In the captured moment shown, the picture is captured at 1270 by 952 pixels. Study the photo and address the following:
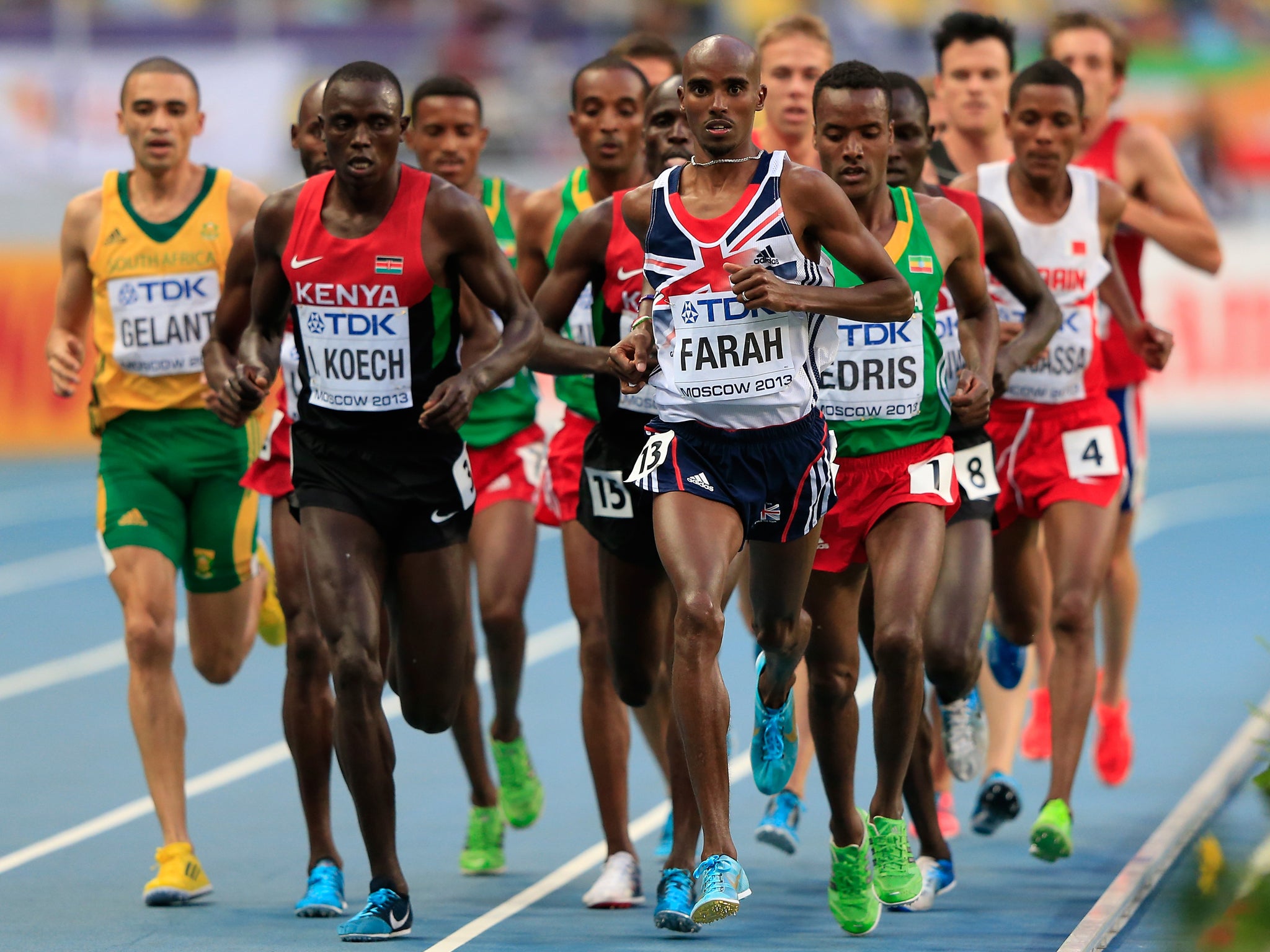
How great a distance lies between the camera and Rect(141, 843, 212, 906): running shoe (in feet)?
20.1

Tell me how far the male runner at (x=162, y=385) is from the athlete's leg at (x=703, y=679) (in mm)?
2261

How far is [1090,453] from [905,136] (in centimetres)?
142

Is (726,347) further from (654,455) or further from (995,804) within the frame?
(995,804)

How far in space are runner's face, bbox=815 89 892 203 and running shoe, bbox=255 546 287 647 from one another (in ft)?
9.69

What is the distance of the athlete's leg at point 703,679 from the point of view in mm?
4965

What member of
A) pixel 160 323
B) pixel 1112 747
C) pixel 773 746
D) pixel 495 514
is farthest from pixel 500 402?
pixel 1112 747

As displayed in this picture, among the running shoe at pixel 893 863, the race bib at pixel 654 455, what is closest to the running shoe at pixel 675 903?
the running shoe at pixel 893 863

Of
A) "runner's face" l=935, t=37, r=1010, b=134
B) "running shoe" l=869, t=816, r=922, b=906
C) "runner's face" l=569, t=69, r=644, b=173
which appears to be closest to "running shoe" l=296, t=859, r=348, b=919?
"running shoe" l=869, t=816, r=922, b=906

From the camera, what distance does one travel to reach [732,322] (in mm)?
5234

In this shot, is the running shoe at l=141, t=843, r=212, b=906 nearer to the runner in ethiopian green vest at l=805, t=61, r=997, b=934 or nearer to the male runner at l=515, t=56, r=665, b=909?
the male runner at l=515, t=56, r=665, b=909

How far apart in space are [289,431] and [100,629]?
274 inches

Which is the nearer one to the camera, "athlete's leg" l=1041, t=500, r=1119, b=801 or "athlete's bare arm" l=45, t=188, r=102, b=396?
"athlete's leg" l=1041, t=500, r=1119, b=801

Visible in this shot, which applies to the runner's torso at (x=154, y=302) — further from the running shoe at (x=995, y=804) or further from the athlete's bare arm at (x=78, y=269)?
the running shoe at (x=995, y=804)

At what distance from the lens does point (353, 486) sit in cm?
571
